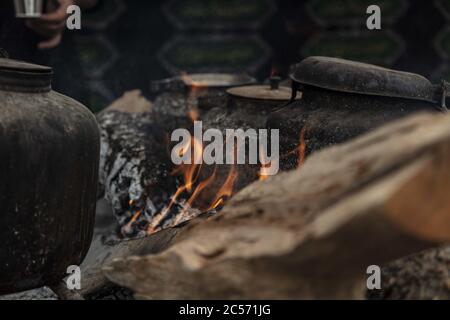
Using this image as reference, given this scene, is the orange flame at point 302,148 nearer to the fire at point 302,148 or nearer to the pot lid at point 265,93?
the fire at point 302,148

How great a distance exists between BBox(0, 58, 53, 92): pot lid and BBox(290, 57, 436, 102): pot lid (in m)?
1.28

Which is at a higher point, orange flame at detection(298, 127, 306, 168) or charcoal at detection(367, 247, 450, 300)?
orange flame at detection(298, 127, 306, 168)

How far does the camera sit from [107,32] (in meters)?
5.97

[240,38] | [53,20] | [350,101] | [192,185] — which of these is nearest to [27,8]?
[53,20]

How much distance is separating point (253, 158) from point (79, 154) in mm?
1356

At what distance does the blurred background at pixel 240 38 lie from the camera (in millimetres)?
5785

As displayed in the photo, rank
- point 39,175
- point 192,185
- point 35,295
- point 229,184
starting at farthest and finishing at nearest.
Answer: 1. point 192,185
2. point 229,184
3. point 35,295
4. point 39,175

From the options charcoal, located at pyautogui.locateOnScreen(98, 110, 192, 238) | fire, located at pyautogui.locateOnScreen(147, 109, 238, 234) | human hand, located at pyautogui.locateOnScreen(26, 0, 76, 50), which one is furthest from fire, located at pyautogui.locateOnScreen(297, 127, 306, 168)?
human hand, located at pyautogui.locateOnScreen(26, 0, 76, 50)

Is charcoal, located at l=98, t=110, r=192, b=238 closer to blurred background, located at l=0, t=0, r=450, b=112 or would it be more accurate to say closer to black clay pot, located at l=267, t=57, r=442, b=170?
black clay pot, located at l=267, t=57, r=442, b=170

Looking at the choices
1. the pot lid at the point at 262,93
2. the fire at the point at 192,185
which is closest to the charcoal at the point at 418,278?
the fire at the point at 192,185

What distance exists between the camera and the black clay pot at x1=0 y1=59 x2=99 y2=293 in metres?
2.29

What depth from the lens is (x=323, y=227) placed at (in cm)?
143

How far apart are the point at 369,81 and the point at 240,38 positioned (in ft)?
10.7

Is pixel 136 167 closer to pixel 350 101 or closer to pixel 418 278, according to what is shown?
pixel 350 101
